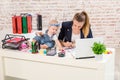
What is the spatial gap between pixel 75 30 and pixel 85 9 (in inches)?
67.5

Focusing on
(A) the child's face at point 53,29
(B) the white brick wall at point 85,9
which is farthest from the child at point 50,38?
(B) the white brick wall at point 85,9

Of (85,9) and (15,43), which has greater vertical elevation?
(85,9)

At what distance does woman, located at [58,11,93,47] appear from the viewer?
2848 millimetres

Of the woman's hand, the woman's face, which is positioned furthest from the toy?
the woman's face

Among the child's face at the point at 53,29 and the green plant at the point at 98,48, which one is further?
the child's face at the point at 53,29

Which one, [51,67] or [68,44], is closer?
[51,67]

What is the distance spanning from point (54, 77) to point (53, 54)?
0.25 m

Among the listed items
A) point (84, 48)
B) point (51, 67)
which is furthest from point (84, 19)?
point (51, 67)

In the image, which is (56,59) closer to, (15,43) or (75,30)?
(15,43)

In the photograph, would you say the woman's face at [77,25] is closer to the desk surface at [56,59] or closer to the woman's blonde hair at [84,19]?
the woman's blonde hair at [84,19]

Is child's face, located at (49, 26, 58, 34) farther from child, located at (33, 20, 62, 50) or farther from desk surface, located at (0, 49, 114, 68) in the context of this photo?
desk surface, located at (0, 49, 114, 68)

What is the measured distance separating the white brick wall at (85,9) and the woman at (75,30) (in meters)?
1.61

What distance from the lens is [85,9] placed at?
4648mm

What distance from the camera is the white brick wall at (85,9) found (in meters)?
4.59
